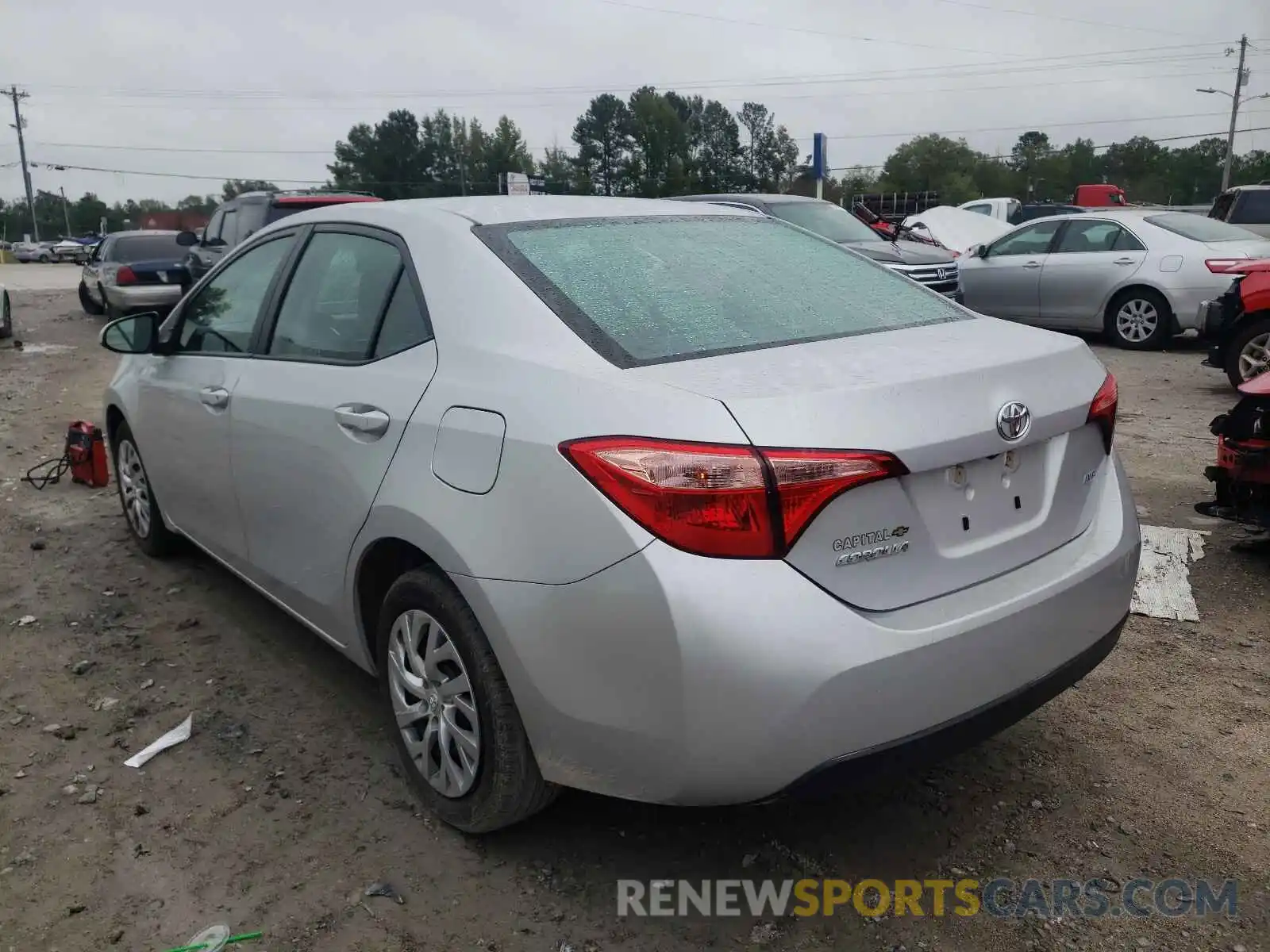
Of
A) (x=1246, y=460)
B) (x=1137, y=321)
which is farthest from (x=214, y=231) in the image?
(x=1246, y=460)

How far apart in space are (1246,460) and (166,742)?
4.39 m

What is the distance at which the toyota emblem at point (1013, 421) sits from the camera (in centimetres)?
231

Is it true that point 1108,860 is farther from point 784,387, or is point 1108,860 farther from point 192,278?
point 192,278

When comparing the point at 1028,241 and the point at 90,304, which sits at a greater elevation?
the point at 1028,241

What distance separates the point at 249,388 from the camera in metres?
3.51

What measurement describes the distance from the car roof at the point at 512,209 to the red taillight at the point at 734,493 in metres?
1.23

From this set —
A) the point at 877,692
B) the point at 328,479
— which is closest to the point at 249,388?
the point at 328,479

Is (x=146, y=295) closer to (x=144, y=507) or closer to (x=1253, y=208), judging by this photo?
(x=144, y=507)

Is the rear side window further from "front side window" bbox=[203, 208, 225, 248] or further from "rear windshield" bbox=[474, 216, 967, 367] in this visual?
"front side window" bbox=[203, 208, 225, 248]

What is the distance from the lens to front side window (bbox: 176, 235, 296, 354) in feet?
12.3

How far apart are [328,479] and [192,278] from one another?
12148mm

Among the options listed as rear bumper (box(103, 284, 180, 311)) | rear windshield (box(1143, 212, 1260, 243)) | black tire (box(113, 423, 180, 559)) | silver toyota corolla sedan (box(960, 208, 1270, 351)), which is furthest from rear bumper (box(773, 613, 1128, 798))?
rear bumper (box(103, 284, 180, 311))

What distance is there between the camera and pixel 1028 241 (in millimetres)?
12367

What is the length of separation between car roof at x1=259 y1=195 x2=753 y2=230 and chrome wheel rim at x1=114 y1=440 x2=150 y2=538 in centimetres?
191
